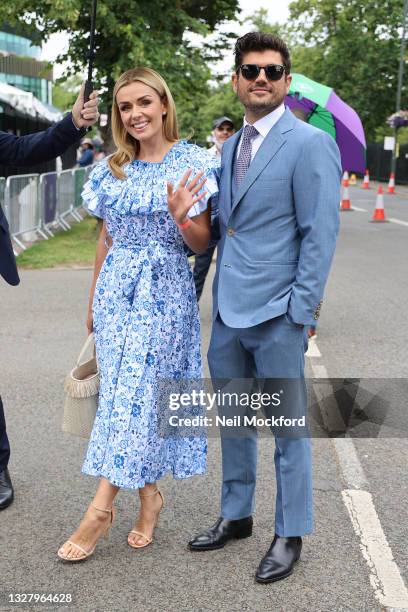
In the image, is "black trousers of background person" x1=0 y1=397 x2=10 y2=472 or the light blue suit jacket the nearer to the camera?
the light blue suit jacket

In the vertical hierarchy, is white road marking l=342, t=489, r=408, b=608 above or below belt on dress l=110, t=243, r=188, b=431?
below

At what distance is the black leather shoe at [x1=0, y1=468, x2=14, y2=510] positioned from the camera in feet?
13.0

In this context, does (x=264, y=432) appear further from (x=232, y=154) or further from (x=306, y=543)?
(x=232, y=154)

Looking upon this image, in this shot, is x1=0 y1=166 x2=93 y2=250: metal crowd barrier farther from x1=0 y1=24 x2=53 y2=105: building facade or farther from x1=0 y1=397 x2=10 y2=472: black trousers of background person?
x1=0 y1=24 x2=53 y2=105: building facade

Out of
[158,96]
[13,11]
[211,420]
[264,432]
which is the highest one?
[13,11]

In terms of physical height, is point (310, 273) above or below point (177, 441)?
above

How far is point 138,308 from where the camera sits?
3363mm

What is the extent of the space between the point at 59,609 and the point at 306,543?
1.09 m

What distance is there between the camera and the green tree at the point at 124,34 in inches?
563

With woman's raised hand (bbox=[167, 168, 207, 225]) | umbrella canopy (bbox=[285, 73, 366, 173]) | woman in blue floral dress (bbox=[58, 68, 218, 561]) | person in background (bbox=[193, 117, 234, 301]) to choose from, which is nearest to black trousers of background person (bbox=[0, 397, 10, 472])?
woman in blue floral dress (bbox=[58, 68, 218, 561])

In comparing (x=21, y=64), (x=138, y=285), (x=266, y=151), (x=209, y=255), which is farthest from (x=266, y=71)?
(x=21, y=64)

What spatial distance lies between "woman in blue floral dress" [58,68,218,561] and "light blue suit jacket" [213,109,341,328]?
0.76ft

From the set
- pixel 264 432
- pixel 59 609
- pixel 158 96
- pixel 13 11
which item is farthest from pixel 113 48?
pixel 59 609

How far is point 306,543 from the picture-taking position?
3568 mm
